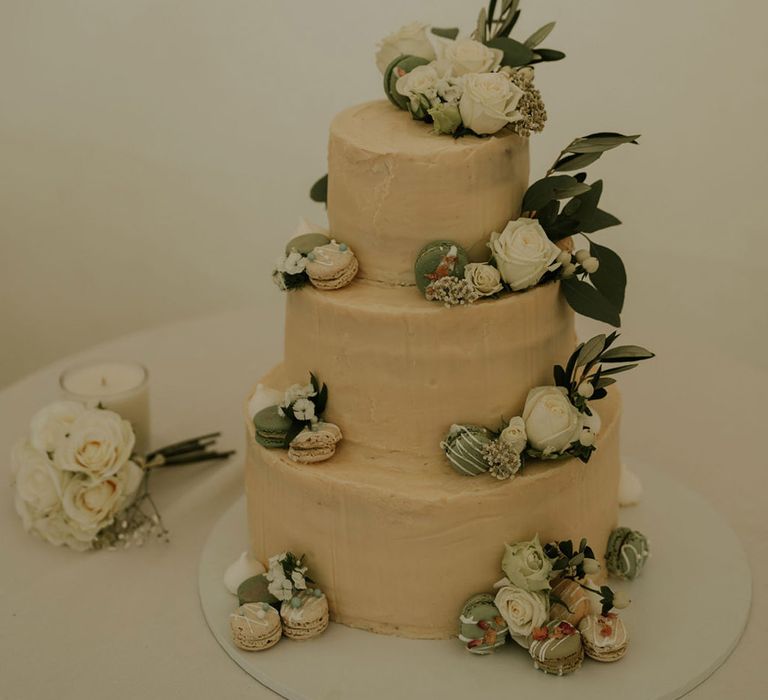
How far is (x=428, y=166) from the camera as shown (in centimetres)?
219

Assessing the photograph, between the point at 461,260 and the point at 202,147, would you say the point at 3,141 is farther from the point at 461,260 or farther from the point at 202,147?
the point at 461,260

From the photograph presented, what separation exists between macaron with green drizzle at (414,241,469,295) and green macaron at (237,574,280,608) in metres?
0.66

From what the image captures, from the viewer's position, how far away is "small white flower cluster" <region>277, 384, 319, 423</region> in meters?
2.32

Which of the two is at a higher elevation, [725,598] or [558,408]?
[558,408]

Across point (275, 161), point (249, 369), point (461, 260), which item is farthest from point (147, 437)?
point (275, 161)

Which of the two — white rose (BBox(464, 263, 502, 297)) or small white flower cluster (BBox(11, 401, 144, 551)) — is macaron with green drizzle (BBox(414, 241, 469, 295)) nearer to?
white rose (BBox(464, 263, 502, 297))

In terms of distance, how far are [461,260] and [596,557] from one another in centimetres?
71

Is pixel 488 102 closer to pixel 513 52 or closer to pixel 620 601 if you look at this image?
pixel 513 52

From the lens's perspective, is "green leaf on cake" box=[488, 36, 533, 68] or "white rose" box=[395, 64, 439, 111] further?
"green leaf on cake" box=[488, 36, 533, 68]

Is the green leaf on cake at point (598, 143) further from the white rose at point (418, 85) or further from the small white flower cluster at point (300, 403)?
the small white flower cluster at point (300, 403)

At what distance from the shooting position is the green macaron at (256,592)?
2379 millimetres

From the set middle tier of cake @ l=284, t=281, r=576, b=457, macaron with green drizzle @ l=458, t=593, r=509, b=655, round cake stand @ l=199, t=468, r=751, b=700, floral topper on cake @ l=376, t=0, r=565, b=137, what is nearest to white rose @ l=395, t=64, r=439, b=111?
floral topper on cake @ l=376, t=0, r=565, b=137

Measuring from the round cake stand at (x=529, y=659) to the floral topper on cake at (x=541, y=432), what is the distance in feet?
0.57

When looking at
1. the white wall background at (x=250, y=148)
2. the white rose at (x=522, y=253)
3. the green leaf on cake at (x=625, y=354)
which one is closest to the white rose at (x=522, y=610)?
the green leaf on cake at (x=625, y=354)
